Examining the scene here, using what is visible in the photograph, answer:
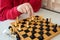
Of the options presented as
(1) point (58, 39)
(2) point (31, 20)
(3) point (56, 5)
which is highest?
(3) point (56, 5)

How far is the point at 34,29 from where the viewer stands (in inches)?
32.5

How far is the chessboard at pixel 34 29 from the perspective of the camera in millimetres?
742

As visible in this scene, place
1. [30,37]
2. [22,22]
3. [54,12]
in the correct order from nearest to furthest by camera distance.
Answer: [30,37] → [22,22] → [54,12]

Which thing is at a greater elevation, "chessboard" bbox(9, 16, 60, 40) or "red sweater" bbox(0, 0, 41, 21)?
"red sweater" bbox(0, 0, 41, 21)

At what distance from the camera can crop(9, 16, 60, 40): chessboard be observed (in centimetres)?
74

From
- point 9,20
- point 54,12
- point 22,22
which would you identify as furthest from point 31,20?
point 54,12

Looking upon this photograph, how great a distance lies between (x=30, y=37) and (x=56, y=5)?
0.62 meters

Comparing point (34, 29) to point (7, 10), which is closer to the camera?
point (34, 29)

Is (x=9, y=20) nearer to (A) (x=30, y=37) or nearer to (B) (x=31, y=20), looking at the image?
(B) (x=31, y=20)

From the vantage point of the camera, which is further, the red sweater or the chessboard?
the red sweater

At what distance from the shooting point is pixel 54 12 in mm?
1189

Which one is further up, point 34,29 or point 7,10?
point 7,10

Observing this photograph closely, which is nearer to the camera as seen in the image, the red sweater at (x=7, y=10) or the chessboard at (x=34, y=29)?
the chessboard at (x=34, y=29)

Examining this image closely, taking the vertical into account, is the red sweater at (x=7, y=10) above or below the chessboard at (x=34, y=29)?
above
